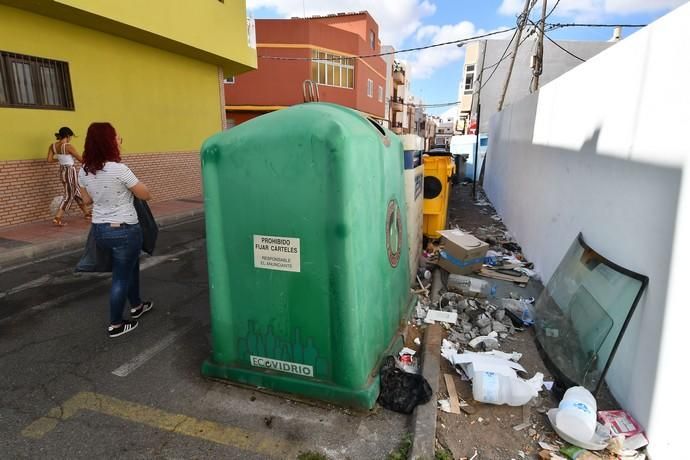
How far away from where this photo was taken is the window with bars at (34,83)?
6887 mm

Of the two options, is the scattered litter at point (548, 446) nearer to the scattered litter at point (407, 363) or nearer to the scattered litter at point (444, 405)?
the scattered litter at point (444, 405)

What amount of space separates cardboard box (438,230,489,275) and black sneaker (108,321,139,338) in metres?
3.57

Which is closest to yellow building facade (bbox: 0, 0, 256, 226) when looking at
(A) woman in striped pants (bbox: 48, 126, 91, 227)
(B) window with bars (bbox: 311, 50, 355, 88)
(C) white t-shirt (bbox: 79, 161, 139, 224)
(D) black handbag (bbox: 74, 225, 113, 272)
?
(A) woman in striped pants (bbox: 48, 126, 91, 227)

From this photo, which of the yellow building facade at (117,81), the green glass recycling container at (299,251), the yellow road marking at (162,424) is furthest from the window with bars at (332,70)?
the yellow road marking at (162,424)

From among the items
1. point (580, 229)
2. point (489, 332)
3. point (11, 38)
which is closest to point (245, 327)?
point (489, 332)

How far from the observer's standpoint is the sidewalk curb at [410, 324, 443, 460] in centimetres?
223

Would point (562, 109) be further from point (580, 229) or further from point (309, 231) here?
point (309, 231)

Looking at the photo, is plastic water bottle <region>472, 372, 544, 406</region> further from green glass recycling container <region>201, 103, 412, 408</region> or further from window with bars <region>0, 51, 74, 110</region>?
window with bars <region>0, 51, 74, 110</region>

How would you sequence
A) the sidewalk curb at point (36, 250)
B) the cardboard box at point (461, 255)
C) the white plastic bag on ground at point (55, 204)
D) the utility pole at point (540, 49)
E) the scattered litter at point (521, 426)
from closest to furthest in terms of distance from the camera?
1. the scattered litter at point (521, 426)
2. the cardboard box at point (461, 255)
3. the sidewalk curb at point (36, 250)
4. the white plastic bag on ground at point (55, 204)
5. the utility pole at point (540, 49)

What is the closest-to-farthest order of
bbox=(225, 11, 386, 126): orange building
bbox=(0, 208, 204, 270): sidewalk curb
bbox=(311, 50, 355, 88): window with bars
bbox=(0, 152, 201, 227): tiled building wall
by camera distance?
bbox=(0, 208, 204, 270): sidewalk curb → bbox=(0, 152, 201, 227): tiled building wall → bbox=(225, 11, 386, 126): orange building → bbox=(311, 50, 355, 88): window with bars

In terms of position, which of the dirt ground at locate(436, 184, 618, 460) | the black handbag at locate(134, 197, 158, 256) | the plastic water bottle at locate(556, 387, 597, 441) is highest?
the black handbag at locate(134, 197, 158, 256)

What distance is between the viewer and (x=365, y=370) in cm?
257

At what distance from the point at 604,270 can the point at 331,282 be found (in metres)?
2.08

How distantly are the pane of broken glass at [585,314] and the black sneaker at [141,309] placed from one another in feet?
11.9
